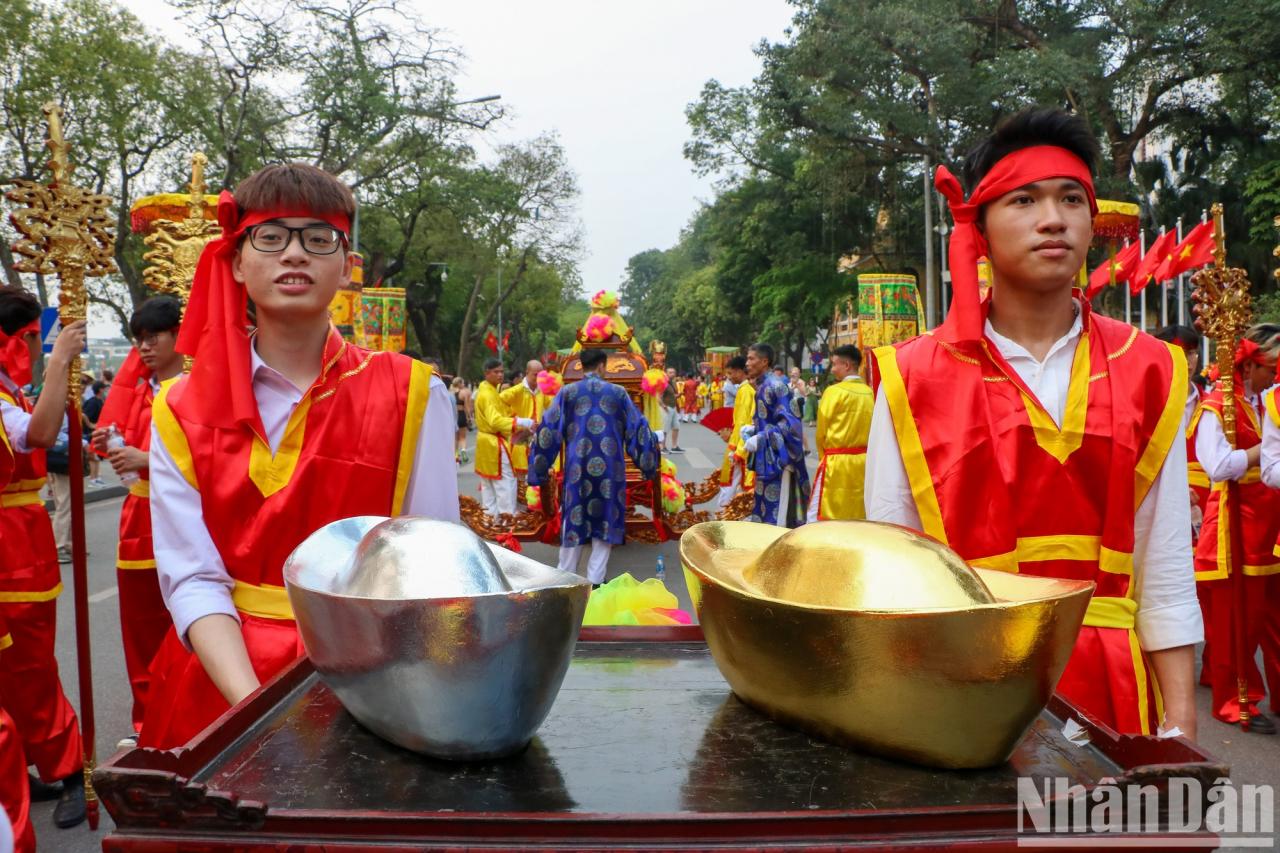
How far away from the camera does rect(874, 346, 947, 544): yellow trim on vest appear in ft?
7.00

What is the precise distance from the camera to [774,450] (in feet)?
31.0

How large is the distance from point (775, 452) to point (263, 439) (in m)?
7.52

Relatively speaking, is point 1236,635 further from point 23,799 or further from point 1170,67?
point 1170,67

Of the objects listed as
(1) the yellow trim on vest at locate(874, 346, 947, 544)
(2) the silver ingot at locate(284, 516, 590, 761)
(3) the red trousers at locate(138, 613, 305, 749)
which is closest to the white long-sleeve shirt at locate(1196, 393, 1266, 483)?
(1) the yellow trim on vest at locate(874, 346, 947, 544)

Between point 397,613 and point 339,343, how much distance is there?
1.24 m

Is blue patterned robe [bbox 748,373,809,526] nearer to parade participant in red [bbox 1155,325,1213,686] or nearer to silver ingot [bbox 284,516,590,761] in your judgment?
parade participant in red [bbox 1155,325,1213,686]

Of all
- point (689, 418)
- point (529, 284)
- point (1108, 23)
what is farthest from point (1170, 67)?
point (529, 284)

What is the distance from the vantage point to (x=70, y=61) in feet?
68.0

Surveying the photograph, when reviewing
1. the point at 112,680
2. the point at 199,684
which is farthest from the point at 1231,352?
the point at 112,680

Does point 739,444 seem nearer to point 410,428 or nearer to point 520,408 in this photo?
point 520,408

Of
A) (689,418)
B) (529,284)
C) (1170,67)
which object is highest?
(1170,67)

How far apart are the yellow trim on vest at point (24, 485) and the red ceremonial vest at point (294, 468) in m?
2.30

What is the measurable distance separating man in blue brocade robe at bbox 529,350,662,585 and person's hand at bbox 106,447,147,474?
4.65 m

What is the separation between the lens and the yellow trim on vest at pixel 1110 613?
80.7 inches
